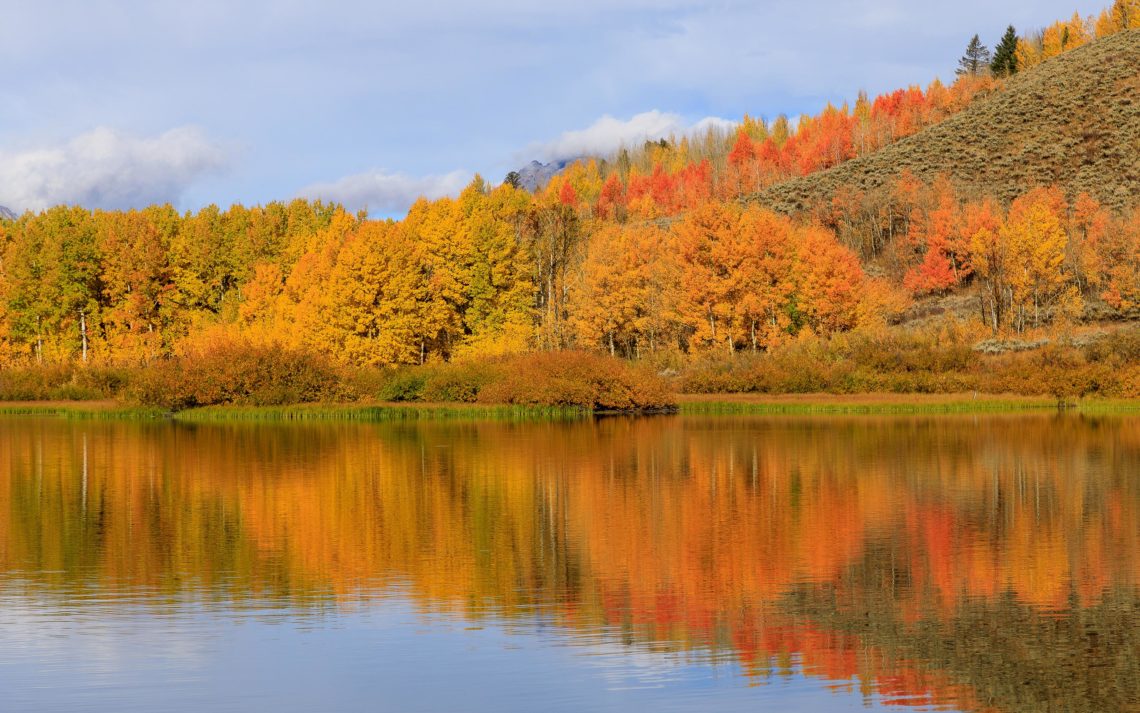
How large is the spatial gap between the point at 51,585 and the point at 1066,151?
114 meters

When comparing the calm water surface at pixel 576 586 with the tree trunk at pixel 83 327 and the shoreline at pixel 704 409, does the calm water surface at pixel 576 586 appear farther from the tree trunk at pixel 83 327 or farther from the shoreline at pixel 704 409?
the tree trunk at pixel 83 327

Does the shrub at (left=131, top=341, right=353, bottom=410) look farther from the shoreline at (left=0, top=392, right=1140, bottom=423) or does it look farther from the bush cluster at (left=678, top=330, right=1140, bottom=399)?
the bush cluster at (left=678, top=330, right=1140, bottom=399)

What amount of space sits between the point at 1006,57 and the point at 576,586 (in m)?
163

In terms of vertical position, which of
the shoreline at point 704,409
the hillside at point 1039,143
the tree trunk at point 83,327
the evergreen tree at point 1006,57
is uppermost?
the evergreen tree at point 1006,57

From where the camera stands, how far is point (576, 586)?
599 inches

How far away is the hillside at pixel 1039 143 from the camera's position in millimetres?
108812

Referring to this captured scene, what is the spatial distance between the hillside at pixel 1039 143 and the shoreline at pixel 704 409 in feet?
175

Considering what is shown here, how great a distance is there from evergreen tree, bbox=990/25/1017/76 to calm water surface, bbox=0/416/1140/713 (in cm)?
14374

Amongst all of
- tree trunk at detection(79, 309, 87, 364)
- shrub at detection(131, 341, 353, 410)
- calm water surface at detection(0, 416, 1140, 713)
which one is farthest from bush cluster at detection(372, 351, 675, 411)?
tree trunk at detection(79, 309, 87, 364)

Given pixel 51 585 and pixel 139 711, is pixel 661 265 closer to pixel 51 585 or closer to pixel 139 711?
pixel 51 585

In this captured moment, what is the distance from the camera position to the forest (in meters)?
62.8

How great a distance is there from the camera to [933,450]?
33.5 meters

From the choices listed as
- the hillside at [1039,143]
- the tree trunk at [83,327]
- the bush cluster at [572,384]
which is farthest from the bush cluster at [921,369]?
the hillside at [1039,143]

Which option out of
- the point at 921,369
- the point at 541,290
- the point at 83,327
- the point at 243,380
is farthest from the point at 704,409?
the point at 83,327
